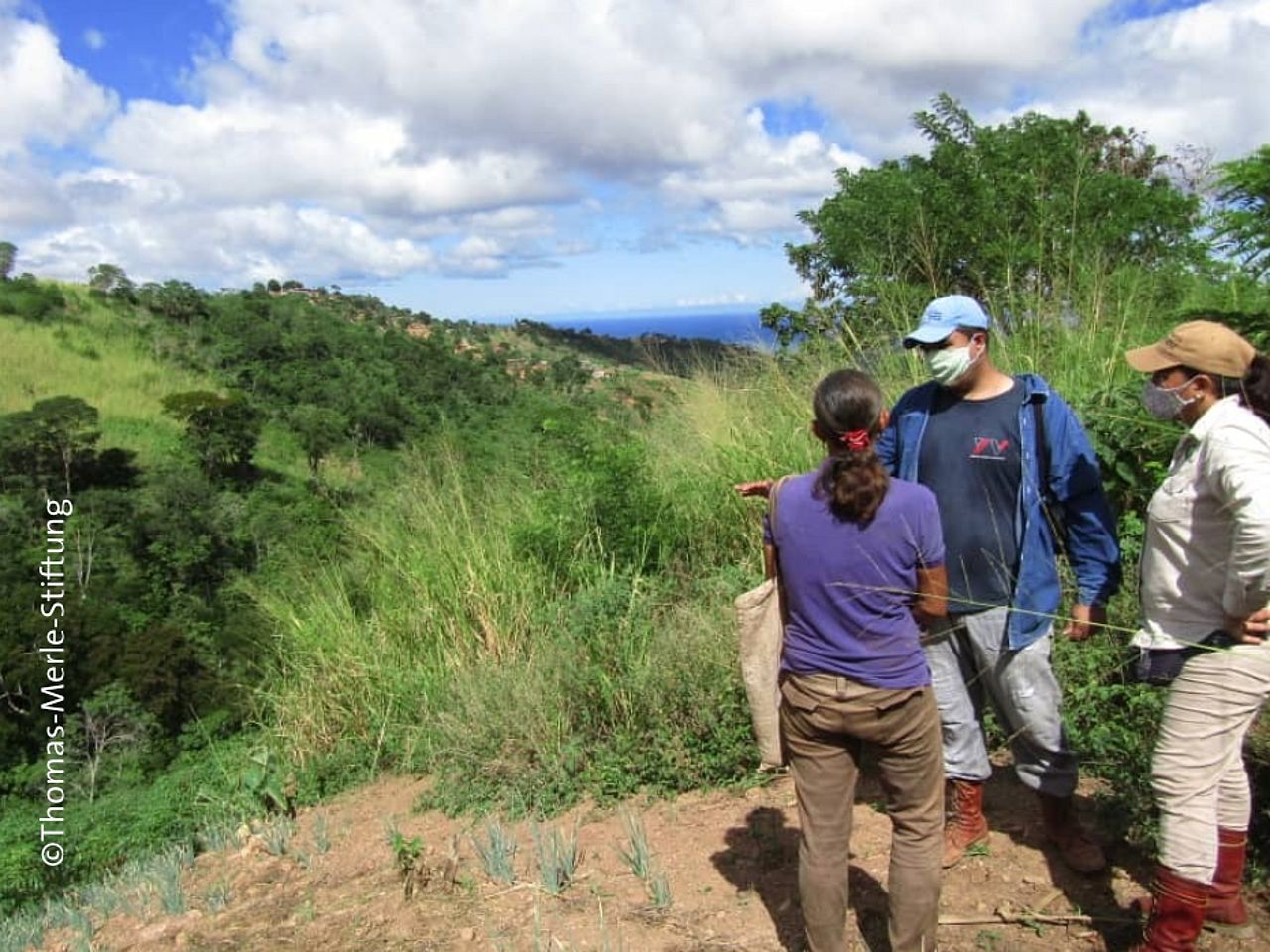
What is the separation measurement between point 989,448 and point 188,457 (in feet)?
144

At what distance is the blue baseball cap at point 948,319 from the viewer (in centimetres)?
254

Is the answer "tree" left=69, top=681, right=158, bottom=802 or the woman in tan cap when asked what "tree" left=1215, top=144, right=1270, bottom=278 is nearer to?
the woman in tan cap

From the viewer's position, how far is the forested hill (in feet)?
28.7

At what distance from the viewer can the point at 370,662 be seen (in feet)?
19.2

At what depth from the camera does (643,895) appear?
3115mm

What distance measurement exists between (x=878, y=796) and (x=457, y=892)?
1.64 meters

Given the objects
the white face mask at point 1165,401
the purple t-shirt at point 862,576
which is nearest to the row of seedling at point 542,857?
the purple t-shirt at point 862,576

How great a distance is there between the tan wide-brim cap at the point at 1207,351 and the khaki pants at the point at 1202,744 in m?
0.65

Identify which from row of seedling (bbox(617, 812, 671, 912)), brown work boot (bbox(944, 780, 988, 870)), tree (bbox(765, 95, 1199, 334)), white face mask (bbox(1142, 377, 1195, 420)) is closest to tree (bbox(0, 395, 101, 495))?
tree (bbox(765, 95, 1199, 334))

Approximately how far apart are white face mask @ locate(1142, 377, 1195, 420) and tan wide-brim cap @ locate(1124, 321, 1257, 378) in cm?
5

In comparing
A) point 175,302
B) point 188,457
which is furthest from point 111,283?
point 188,457

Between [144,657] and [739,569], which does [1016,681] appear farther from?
[144,657]

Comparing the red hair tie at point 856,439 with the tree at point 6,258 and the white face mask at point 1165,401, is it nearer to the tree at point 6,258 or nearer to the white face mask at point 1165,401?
the white face mask at point 1165,401

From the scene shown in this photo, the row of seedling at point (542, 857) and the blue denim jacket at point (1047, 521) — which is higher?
the blue denim jacket at point (1047, 521)
